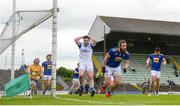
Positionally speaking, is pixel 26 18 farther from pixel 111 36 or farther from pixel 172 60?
pixel 172 60

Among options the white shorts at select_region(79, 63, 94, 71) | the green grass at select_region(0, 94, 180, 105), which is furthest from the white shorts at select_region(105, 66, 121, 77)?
the green grass at select_region(0, 94, 180, 105)

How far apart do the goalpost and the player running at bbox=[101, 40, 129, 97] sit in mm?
3118

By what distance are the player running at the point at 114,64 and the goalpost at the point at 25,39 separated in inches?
123

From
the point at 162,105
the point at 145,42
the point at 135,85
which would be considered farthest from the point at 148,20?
the point at 162,105

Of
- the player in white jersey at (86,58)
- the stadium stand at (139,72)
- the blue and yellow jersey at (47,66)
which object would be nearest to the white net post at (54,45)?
the player in white jersey at (86,58)

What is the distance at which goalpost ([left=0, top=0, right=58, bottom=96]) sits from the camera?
20.3 metres

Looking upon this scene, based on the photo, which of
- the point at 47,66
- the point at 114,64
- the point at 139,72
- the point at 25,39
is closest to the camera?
the point at 114,64

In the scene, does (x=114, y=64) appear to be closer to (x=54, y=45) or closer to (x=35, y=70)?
(x=54, y=45)

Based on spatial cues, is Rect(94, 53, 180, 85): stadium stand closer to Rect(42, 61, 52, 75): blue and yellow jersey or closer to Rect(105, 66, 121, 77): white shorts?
Rect(42, 61, 52, 75): blue and yellow jersey

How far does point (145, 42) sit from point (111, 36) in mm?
4741

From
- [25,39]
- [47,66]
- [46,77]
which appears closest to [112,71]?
[47,66]

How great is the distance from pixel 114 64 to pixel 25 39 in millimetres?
4903

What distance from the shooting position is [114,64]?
58.0 ft

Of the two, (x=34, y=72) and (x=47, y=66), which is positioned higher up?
(x=47, y=66)
